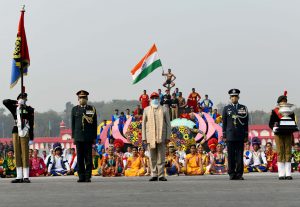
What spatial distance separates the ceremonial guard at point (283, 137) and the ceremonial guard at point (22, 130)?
5.10 meters

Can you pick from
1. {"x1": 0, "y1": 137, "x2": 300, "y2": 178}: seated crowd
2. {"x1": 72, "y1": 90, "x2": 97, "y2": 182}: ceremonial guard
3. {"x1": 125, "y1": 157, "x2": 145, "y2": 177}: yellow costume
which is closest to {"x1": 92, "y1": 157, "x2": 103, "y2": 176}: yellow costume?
{"x1": 0, "y1": 137, "x2": 300, "y2": 178}: seated crowd

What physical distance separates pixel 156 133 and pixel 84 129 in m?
1.54

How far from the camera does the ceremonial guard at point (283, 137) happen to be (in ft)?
54.7

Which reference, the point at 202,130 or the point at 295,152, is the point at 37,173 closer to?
the point at 295,152

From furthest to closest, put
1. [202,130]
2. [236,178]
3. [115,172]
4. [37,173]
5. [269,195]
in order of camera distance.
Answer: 1. [202,130]
2. [37,173]
3. [115,172]
4. [236,178]
5. [269,195]

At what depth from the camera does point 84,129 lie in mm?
17000

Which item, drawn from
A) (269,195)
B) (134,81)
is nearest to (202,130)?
(134,81)

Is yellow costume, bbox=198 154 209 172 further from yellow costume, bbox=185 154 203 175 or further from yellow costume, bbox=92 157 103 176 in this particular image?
yellow costume, bbox=92 157 103 176

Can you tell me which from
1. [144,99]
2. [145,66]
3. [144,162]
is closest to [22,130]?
[144,162]

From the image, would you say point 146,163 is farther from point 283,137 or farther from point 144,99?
point 144,99

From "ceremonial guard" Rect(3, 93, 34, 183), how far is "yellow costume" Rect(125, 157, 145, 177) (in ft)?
19.7

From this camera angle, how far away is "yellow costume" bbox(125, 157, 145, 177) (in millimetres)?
22859

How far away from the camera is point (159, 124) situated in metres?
17.4

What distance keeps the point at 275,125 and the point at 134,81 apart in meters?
18.1
